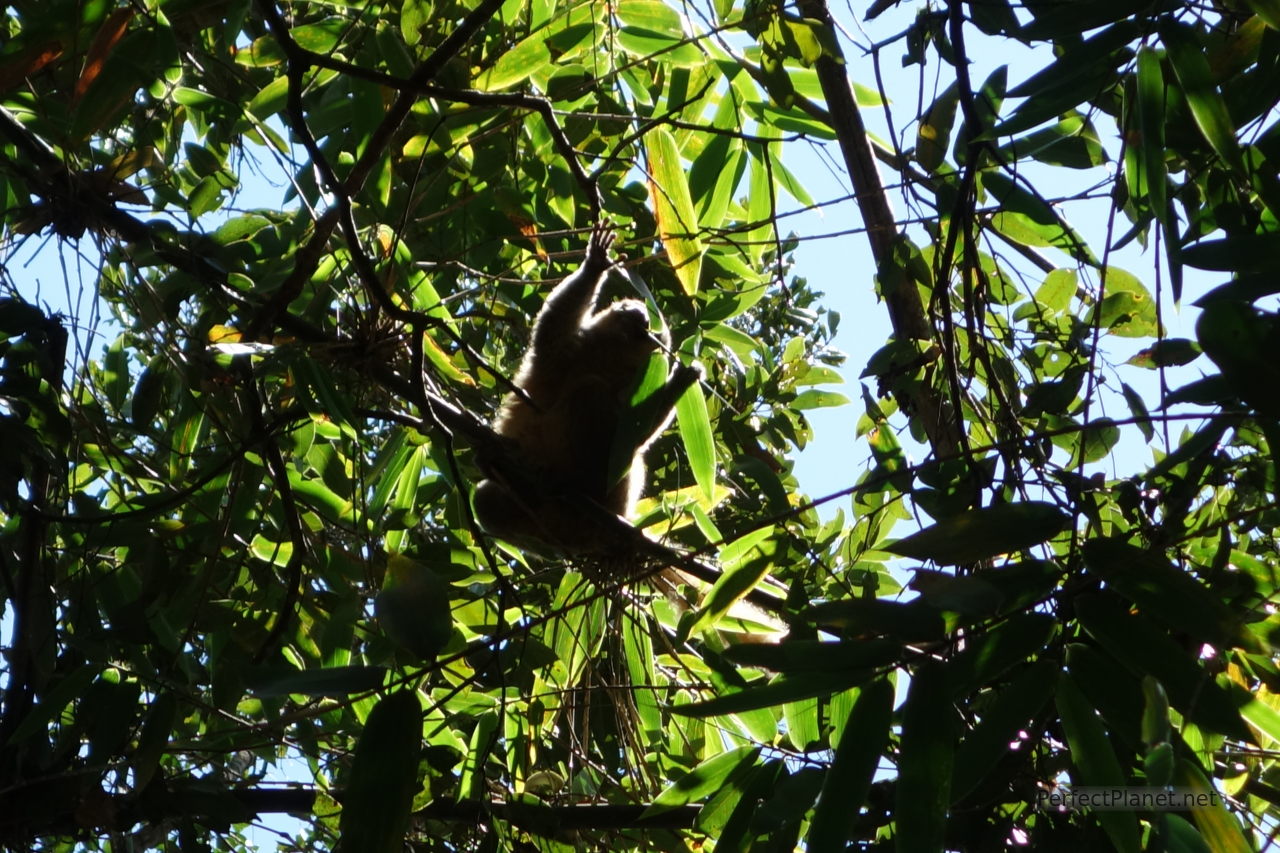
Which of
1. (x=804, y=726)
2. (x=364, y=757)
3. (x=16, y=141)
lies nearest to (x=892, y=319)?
(x=804, y=726)

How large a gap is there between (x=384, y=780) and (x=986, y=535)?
3.59 feet

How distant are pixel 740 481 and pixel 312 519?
5.83ft

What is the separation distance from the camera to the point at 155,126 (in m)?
3.69

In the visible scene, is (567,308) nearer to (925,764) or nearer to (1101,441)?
(1101,441)

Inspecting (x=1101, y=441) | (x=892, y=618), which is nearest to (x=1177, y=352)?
(x=1101, y=441)

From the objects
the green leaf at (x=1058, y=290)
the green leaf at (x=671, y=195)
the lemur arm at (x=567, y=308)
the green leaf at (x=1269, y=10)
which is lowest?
the green leaf at (x=1269, y=10)

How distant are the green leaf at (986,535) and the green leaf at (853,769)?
0.22 m

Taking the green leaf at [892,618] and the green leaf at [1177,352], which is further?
the green leaf at [1177,352]

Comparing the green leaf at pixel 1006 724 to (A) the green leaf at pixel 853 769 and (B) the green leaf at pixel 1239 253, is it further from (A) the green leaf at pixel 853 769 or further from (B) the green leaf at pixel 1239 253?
(B) the green leaf at pixel 1239 253

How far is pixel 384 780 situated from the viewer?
6.02 feet

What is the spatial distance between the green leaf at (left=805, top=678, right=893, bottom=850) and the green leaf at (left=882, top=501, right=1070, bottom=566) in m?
0.22

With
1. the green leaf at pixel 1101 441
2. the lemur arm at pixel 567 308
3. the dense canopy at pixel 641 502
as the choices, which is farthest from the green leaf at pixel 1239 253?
the lemur arm at pixel 567 308

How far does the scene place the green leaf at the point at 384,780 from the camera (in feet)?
5.86

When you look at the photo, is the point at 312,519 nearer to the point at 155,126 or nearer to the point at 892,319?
the point at 155,126
